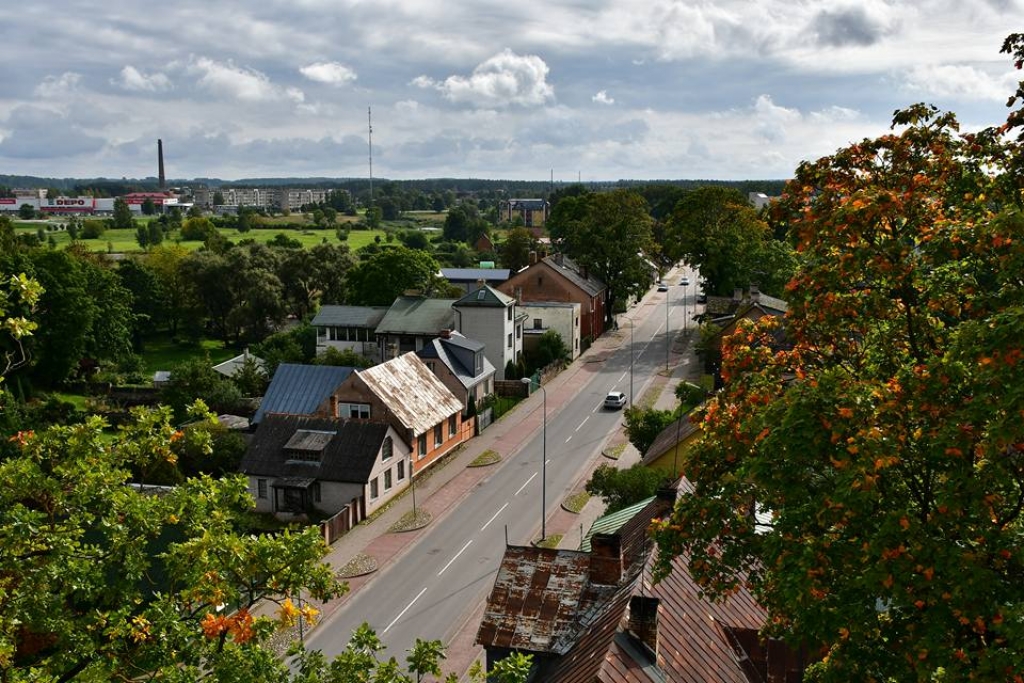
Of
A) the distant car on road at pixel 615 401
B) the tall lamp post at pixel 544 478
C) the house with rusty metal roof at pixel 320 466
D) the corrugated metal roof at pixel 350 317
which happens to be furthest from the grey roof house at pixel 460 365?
the corrugated metal roof at pixel 350 317

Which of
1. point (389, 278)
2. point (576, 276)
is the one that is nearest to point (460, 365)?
point (389, 278)

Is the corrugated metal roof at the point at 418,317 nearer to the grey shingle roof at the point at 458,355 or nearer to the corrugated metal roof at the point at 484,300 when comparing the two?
the corrugated metal roof at the point at 484,300

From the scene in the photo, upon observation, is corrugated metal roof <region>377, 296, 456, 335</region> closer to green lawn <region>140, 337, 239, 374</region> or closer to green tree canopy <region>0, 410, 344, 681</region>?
green lawn <region>140, 337, 239, 374</region>

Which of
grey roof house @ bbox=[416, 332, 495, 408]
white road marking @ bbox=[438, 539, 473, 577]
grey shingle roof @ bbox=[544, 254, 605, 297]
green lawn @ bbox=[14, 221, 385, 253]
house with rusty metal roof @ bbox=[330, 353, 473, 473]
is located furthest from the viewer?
green lawn @ bbox=[14, 221, 385, 253]

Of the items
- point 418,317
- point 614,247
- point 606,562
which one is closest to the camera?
point 606,562

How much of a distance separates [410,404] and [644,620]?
105 ft

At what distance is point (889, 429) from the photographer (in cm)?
1164

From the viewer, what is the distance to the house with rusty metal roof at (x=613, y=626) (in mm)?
18000

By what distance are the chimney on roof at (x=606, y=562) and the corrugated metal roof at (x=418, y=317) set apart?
46152 mm

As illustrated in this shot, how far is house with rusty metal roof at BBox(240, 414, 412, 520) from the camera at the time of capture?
140 feet

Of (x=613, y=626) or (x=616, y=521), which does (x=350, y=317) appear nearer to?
(x=616, y=521)

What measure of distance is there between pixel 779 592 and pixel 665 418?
110 feet

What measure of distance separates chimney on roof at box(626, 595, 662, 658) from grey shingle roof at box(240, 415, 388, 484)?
26042 millimetres

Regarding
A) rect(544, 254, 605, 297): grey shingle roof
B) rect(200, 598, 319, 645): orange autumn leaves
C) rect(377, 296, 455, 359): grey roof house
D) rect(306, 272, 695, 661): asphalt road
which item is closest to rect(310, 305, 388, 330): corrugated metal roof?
rect(377, 296, 455, 359): grey roof house
